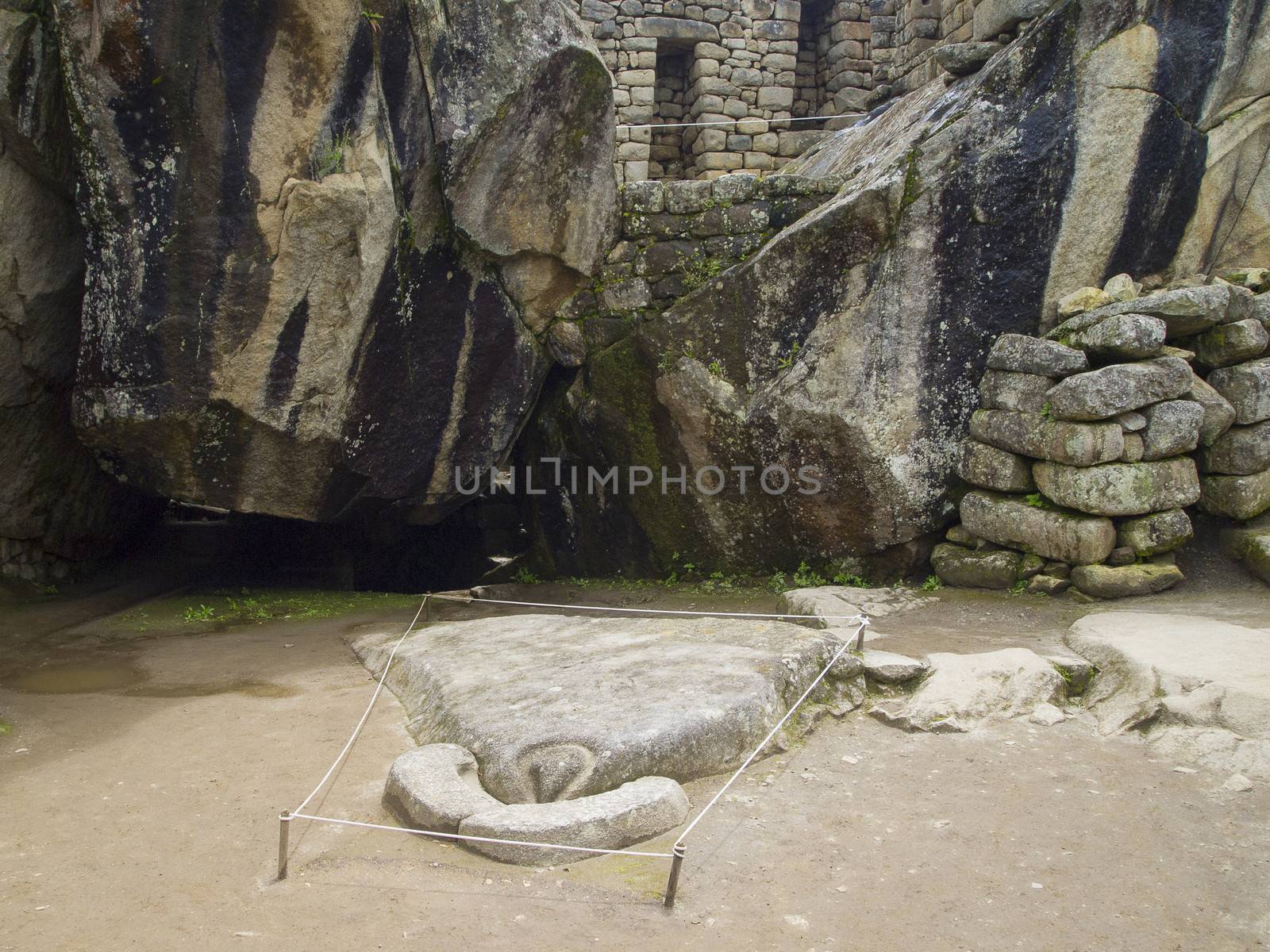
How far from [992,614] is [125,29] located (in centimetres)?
601

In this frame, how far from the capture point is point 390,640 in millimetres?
6199

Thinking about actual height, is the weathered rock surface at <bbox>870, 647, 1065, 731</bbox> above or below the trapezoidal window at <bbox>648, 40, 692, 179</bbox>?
below

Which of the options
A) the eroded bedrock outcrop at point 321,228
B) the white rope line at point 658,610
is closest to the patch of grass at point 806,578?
the white rope line at point 658,610

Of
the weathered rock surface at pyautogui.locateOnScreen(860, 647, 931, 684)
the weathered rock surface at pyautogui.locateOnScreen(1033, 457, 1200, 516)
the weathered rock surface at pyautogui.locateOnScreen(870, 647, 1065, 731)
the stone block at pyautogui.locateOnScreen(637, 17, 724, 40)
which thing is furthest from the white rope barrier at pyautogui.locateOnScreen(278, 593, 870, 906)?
the stone block at pyautogui.locateOnScreen(637, 17, 724, 40)

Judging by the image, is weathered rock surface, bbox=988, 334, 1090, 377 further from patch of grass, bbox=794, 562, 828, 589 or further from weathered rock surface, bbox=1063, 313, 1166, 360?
patch of grass, bbox=794, 562, 828, 589

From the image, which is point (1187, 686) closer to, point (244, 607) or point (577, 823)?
point (577, 823)

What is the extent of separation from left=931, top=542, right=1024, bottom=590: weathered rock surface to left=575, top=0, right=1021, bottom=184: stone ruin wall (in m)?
Answer: 5.57

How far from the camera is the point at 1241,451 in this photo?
6281mm

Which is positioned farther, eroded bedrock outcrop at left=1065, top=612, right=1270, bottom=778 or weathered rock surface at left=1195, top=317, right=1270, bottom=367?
weathered rock surface at left=1195, top=317, right=1270, bottom=367

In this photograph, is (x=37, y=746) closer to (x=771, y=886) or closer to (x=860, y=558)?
(x=771, y=886)

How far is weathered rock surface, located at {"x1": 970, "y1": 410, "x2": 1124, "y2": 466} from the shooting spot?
6168 millimetres

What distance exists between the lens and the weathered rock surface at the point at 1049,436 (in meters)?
6.17

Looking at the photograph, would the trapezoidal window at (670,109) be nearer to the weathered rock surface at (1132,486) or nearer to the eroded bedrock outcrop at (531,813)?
the weathered rock surface at (1132,486)

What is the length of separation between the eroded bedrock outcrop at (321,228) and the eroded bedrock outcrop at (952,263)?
4.32 ft
